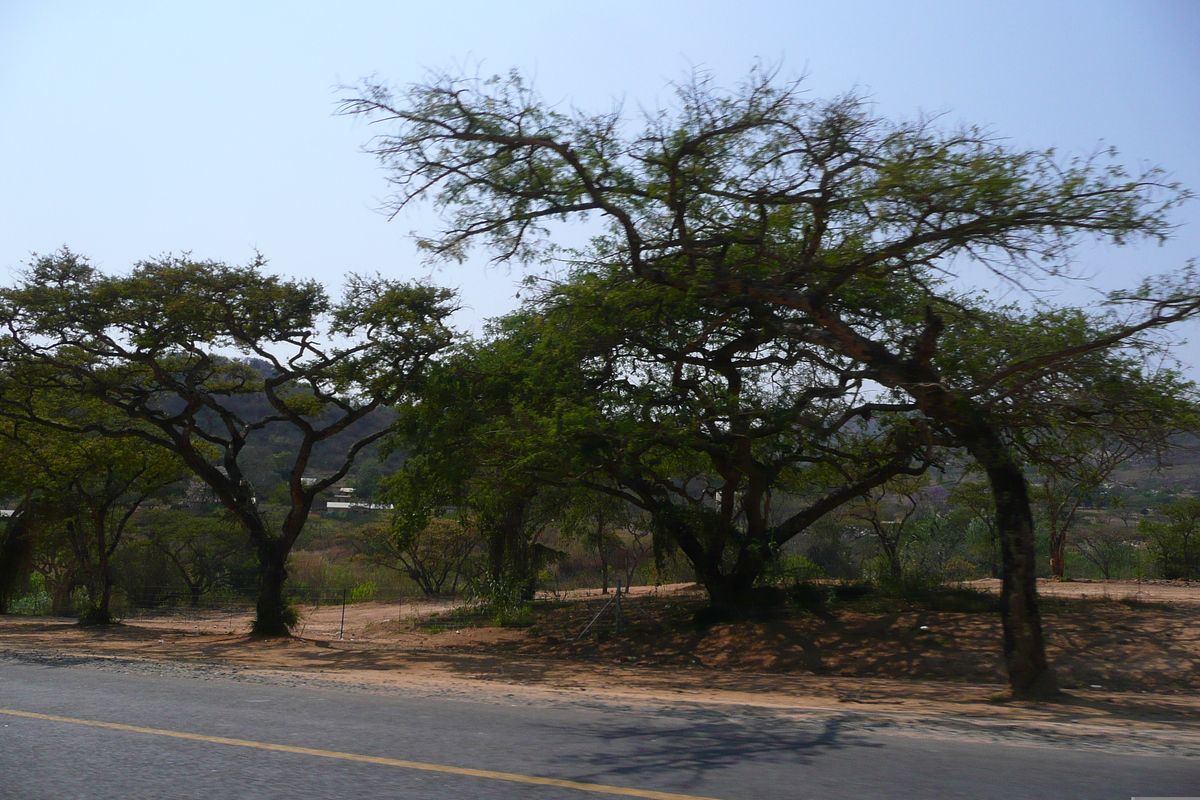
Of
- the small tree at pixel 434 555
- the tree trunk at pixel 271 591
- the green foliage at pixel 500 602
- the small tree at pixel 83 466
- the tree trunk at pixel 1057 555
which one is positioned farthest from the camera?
the small tree at pixel 434 555

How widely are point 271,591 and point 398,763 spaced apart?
15759 millimetres

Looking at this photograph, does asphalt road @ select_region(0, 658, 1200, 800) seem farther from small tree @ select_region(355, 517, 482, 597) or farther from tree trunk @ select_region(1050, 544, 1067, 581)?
small tree @ select_region(355, 517, 482, 597)

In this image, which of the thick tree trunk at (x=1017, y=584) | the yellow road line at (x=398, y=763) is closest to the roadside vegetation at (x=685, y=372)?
the thick tree trunk at (x=1017, y=584)

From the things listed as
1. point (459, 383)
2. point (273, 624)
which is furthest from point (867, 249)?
point (273, 624)

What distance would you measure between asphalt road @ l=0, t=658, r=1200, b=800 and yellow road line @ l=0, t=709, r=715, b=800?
0.02 meters

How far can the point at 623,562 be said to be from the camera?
49.6 m

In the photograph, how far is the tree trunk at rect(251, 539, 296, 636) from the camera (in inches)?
795

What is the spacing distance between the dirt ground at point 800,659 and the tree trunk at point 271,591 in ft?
1.58

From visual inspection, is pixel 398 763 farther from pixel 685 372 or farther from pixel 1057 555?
pixel 1057 555

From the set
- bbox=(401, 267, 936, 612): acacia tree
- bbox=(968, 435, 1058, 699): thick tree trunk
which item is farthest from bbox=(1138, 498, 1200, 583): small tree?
bbox=(968, 435, 1058, 699): thick tree trunk

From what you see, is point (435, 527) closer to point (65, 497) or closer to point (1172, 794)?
point (65, 497)

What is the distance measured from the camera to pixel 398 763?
20.0 feet

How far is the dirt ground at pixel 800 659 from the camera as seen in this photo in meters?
9.87

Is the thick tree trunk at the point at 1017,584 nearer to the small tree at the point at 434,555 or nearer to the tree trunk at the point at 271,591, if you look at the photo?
the tree trunk at the point at 271,591
